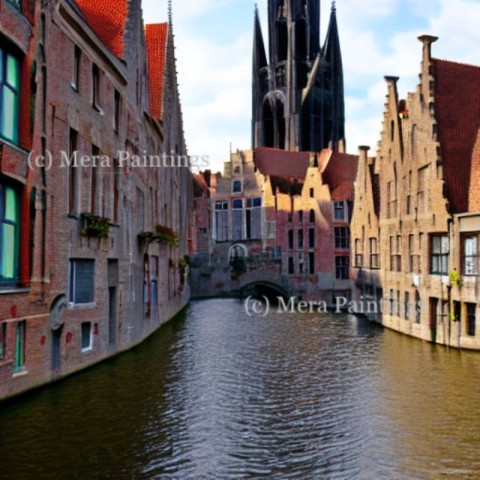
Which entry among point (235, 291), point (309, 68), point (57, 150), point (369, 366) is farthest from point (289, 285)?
point (309, 68)

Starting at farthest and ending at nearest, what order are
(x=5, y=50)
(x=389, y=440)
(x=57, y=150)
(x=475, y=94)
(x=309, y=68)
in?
(x=309, y=68)
(x=475, y=94)
(x=57, y=150)
(x=5, y=50)
(x=389, y=440)

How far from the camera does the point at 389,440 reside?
12.0 meters

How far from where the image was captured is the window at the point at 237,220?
6412cm

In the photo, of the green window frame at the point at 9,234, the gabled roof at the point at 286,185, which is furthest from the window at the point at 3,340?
the gabled roof at the point at 286,185

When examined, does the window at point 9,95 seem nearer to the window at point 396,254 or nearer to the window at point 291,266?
the window at point 396,254

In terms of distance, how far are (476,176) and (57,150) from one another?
16446 millimetres

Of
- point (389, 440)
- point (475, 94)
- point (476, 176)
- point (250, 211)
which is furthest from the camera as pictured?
point (250, 211)

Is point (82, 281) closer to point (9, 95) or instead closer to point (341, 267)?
point (9, 95)

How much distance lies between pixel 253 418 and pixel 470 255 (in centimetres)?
1307

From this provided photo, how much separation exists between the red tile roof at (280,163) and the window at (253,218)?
189 inches

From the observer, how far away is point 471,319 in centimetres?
2344

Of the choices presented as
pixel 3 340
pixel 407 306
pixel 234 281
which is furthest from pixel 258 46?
pixel 3 340

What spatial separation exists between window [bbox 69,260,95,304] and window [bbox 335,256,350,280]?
3643 cm

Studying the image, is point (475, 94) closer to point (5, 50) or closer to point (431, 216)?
point (431, 216)
